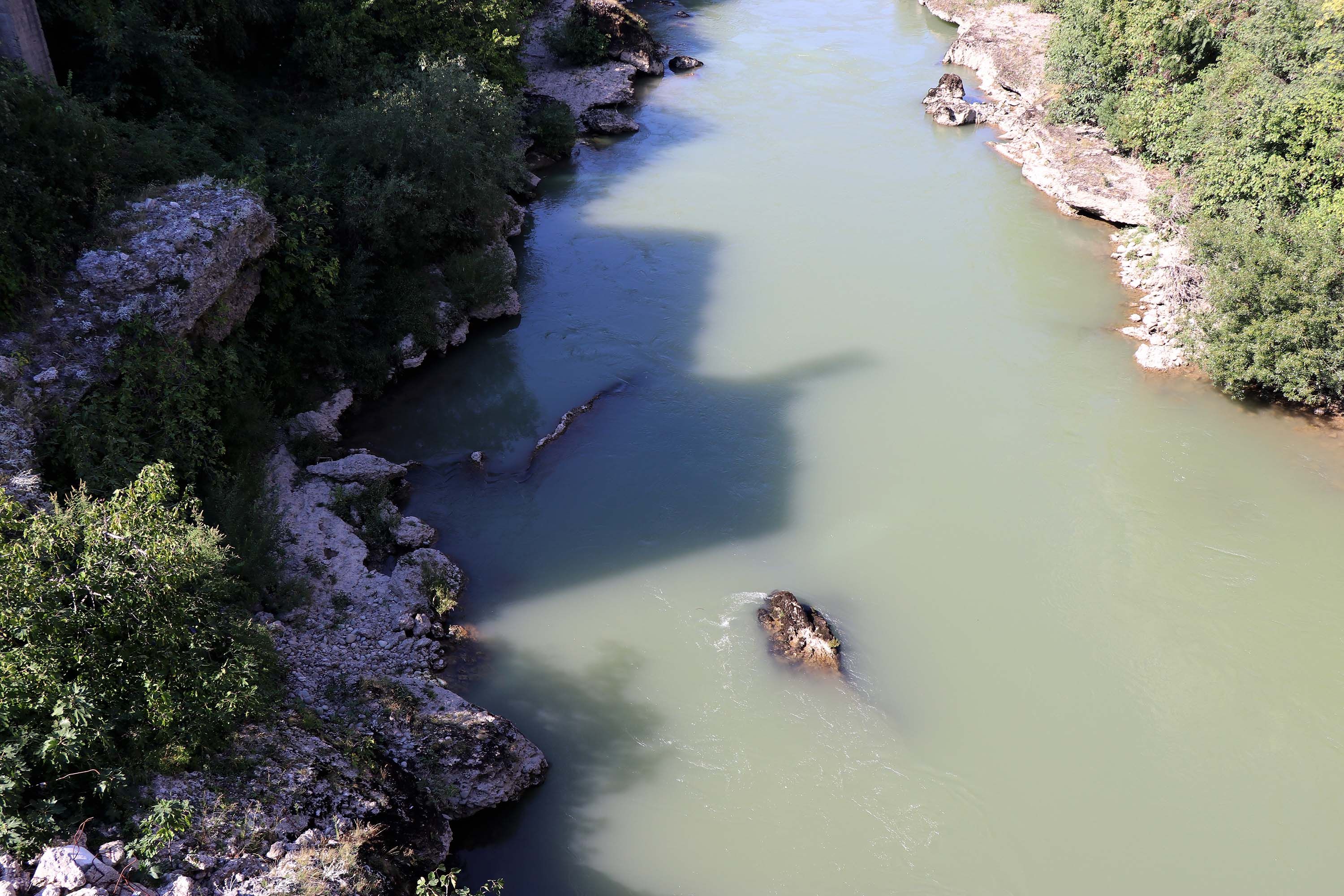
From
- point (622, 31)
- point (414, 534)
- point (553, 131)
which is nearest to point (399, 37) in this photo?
point (553, 131)

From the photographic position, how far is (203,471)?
1217 centimetres

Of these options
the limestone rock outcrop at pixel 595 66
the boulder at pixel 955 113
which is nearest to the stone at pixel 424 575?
the limestone rock outcrop at pixel 595 66

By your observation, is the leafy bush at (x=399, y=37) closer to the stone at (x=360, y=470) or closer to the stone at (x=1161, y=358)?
the stone at (x=360, y=470)

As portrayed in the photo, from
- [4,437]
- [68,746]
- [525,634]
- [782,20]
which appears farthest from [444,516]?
[782,20]

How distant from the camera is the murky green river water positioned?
10.2 metres

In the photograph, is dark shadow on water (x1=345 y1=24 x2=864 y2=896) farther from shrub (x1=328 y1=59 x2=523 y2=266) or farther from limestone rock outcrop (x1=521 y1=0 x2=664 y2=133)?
limestone rock outcrop (x1=521 y1=0 x2=664 y2=133)

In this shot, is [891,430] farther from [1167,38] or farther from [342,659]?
[1167,38]

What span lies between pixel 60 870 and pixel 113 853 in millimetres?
434

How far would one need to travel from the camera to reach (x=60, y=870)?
670 centimetres

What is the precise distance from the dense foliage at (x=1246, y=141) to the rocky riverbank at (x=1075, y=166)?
2.23ft

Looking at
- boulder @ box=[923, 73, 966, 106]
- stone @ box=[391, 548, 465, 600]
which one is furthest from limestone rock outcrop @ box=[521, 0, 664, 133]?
stone @ box=[391, 548, 465, 600]

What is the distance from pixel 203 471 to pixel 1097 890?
12.2 m

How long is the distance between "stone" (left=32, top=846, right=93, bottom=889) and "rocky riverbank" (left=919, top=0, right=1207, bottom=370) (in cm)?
1855

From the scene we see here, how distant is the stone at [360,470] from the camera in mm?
14109
